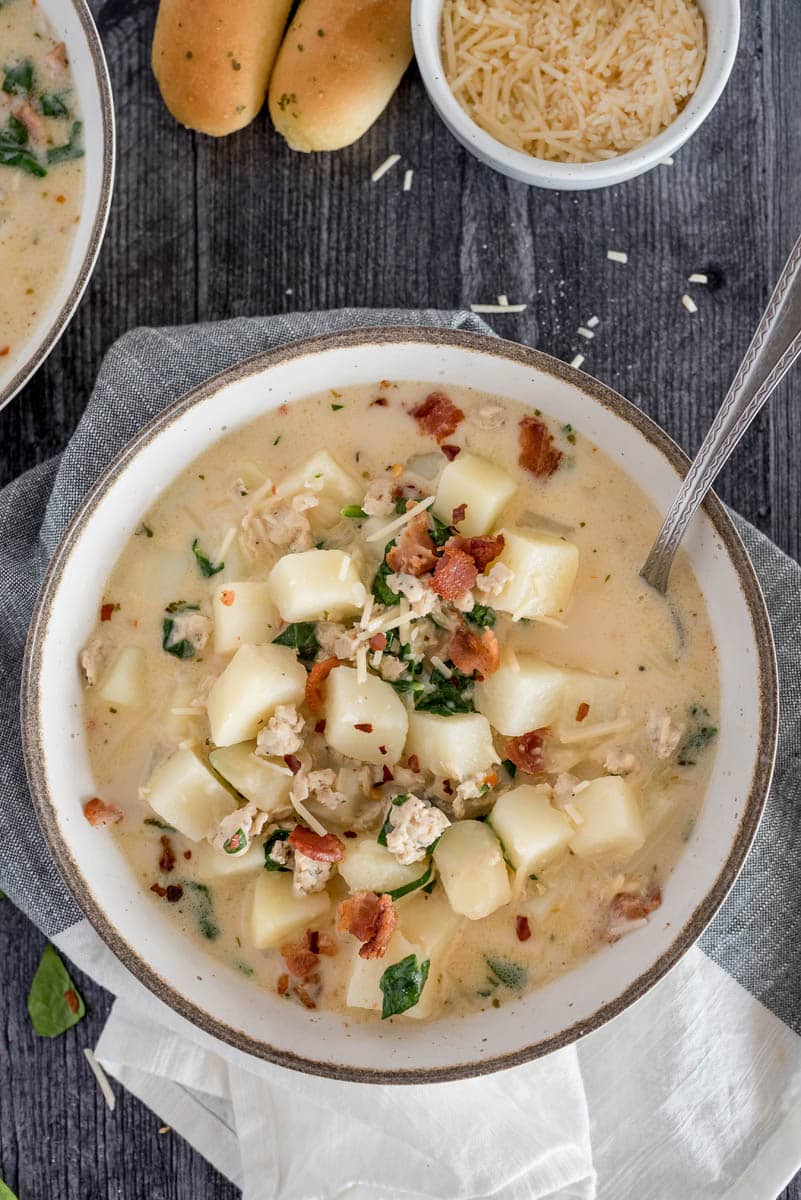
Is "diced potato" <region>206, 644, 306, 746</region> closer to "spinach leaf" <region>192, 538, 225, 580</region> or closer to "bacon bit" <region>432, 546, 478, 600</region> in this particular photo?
"spinach leaf" <region>192, 538, 225, 580</region>

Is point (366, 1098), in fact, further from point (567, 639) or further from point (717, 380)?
point (717, 380)

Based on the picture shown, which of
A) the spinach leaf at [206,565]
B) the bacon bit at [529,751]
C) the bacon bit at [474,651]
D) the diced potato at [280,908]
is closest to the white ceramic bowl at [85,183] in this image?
the spinach leaf at [206,565]

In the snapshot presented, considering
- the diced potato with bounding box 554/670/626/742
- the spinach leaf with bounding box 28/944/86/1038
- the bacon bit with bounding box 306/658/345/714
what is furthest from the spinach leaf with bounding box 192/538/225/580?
the spinach leaf with bounding box 28/944/86/1038

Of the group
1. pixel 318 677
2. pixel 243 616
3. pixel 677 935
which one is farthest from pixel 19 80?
pixel 677 935

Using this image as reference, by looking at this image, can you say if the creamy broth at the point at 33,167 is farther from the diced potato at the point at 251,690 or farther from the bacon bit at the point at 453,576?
the bacon bit at the point at 453,576

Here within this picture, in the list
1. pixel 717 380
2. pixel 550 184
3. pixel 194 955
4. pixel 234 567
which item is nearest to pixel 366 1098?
pixel 194 955
